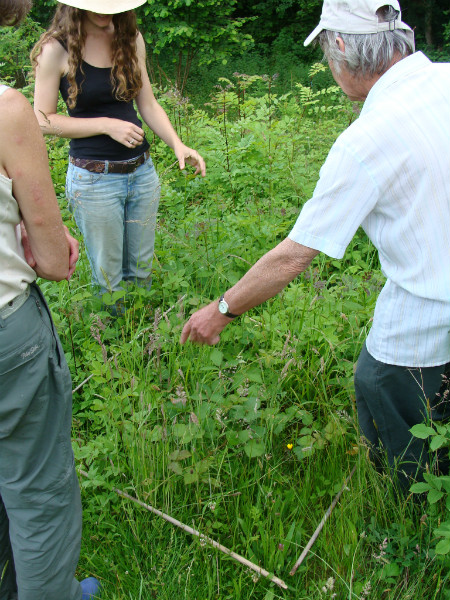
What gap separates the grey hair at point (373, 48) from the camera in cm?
164

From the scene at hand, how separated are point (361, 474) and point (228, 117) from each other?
19.9 ft

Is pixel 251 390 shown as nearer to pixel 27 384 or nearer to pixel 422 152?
pixel 27 384

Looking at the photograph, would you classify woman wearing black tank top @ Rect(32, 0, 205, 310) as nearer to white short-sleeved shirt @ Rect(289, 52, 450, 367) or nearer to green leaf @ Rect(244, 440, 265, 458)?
green leaf @ Rect(244, 440, 265, 458)

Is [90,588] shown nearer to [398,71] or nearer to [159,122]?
[398,71]

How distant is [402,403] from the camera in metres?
1.93

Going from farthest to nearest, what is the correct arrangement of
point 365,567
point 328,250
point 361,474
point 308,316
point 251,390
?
1. point 308,316
2. point 251,390
3. point 361,474
4. point 365,567
5. point 328,250

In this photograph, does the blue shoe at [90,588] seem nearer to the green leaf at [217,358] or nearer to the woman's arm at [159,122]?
the green leaf at [217,358]

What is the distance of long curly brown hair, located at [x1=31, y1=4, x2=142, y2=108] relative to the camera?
2656mm

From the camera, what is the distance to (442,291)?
1688mm

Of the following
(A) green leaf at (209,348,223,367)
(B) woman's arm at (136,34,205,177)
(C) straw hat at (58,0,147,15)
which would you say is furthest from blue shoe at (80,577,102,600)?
(C) straw hat at (58,0,147,15)

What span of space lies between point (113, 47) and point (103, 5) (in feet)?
0.76

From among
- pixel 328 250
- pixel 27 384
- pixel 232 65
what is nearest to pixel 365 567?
pixel 328 250

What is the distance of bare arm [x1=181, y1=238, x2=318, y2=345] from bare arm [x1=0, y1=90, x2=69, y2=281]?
1.94ft

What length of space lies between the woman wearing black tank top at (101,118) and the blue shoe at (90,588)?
1.36 metres
